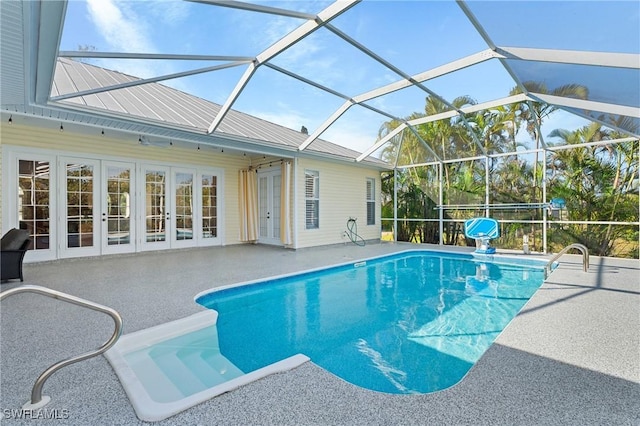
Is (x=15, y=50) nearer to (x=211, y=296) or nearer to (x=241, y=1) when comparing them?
(x=241, y=1)

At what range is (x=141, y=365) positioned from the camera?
8.81ft

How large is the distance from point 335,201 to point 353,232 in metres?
1.34

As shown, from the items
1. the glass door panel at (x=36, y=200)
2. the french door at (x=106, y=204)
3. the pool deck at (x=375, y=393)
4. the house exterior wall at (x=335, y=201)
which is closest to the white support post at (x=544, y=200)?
the pool deck at (x=375, y=393)

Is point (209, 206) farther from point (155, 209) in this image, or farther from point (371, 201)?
point (371, 201)

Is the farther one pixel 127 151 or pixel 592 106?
pixel 127 151

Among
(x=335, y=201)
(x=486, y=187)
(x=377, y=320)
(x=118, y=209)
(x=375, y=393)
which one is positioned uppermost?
(x=486, y=187)

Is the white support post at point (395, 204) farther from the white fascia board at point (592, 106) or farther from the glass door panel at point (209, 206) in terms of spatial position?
the glass door panel at point (209, 206)

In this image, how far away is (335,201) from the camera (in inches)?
390

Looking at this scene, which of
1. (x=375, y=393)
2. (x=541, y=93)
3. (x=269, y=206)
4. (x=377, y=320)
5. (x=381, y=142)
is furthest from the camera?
(x=269, y=206)

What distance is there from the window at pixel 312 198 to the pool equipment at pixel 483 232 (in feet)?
13.8

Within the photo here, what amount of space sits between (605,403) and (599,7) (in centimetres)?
282

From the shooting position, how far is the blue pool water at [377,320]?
9.39 feet

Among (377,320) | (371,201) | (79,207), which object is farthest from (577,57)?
(79,207)

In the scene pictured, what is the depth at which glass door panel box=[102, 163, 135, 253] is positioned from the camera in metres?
7.34
